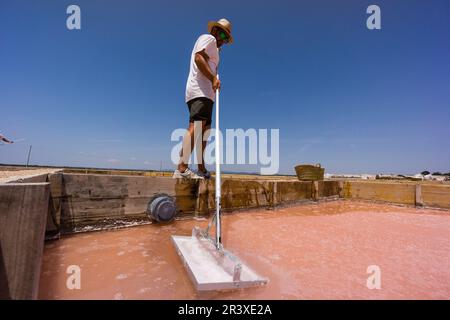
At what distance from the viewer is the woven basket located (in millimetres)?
6908

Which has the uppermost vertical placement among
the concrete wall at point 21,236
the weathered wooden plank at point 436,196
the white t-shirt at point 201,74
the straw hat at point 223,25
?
the straw hat at point 223,25

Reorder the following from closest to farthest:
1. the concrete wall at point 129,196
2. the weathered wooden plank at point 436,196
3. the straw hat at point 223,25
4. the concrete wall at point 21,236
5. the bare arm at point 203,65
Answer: the concrete wall at point 21,236 < the concrete wall at point 129,196 < the bare arm at point 203,65 < the straw hat at point 223,25 < the weathered wooden plank at point 436,196

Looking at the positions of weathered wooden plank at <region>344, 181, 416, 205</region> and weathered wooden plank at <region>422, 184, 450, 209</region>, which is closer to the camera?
weathered wooden plank at <region>422, 184, 450, 209</region>

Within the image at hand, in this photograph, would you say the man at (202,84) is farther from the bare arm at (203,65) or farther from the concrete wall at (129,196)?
the concrete wall at (129,196)

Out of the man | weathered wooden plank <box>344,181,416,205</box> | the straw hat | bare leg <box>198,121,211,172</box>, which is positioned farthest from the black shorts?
weathered wooden plank <box>344,181,416,205</box>

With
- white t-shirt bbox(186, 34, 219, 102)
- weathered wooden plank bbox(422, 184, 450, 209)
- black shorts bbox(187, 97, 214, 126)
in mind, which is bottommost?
weathered wooden plank bbox(422, 184, 450, 209)

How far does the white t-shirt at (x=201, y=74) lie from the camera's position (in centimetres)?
338

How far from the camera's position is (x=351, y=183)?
7434mm

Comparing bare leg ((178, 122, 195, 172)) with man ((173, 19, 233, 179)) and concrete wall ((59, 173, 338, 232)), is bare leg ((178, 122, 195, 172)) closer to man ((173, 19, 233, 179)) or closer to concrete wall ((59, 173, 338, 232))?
man ((173, 19, 233, 179))

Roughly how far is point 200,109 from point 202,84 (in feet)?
1.32

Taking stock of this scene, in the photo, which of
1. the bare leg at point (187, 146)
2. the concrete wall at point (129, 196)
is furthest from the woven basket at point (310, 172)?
the bare leg at point (187, 146)
